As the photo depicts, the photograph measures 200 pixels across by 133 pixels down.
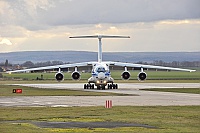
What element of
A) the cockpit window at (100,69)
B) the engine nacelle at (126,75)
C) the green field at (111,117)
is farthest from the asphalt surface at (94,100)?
the engine nacelle at (126,75)

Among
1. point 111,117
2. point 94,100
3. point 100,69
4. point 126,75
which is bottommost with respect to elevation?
point 111,117

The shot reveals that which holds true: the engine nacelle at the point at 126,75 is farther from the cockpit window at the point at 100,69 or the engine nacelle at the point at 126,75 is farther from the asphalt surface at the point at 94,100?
the asphalt surface at the point at 94,100

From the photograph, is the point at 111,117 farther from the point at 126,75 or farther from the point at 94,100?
the point at 126,75

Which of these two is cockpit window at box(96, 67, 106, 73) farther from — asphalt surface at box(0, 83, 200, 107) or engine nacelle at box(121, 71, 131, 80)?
asphalt surface at box(0, 83, 200, 107)

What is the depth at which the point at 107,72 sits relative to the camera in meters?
66.4

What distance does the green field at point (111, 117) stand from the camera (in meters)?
24.0

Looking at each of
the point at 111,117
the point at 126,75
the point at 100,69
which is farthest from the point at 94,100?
the point at 126,75

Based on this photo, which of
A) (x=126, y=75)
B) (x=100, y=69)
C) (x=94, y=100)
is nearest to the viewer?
(x=94, y=100)

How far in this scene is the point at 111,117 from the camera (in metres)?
29.3

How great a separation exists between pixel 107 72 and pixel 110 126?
1624 inches

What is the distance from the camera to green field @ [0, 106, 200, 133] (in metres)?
24.0

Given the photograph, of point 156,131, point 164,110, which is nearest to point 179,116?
point 164,110

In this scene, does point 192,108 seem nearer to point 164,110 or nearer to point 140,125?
point 164,110

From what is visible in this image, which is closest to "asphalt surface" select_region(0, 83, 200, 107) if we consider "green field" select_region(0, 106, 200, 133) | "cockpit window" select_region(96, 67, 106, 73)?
"green field" select_region(0, 106, 200, 133)
